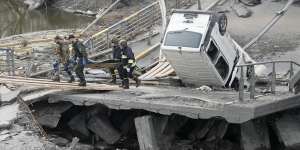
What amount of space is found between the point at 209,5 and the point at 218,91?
36.5ft

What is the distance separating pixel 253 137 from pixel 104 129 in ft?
14.4

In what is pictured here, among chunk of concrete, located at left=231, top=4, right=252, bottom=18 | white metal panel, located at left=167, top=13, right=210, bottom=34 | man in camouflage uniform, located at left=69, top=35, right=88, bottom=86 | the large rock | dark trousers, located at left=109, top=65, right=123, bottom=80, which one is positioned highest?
the large rock

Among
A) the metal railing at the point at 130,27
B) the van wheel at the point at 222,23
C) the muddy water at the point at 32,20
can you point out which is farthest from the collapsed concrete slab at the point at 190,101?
the muddy water at the point at 32,20

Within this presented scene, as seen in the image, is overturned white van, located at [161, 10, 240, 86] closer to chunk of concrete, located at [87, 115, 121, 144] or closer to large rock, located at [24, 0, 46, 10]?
chunk of concrete, located at [87, 115, 121, 144]

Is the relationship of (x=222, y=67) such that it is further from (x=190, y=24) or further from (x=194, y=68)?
(x=190, y=24)

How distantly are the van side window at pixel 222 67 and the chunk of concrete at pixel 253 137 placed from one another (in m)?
2.52

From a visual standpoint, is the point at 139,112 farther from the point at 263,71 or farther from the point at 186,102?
the point at 263,71

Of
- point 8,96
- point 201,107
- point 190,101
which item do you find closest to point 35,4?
point 8,96

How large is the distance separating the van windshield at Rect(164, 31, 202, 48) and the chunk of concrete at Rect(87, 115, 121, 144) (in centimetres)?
288

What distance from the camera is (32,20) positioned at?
43.3m

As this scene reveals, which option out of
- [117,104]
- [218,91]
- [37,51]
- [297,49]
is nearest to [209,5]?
[297,49]

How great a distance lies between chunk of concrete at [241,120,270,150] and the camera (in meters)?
15.5

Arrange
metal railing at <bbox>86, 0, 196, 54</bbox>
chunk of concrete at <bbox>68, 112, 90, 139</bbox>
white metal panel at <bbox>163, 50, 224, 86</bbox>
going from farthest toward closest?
metal railing at <bbox>86, 0, 196, 54</bbox> → chunk of concrete at <bbox>68, 112, 90, 139</bbox> → white metal panel at <bbox>163, 50, 224, 86</bbox>

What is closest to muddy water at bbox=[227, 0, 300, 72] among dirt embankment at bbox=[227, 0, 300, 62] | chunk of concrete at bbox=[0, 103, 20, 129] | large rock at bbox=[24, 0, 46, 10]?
dirt embankment at bbox=[227, 0, 300, 62]
